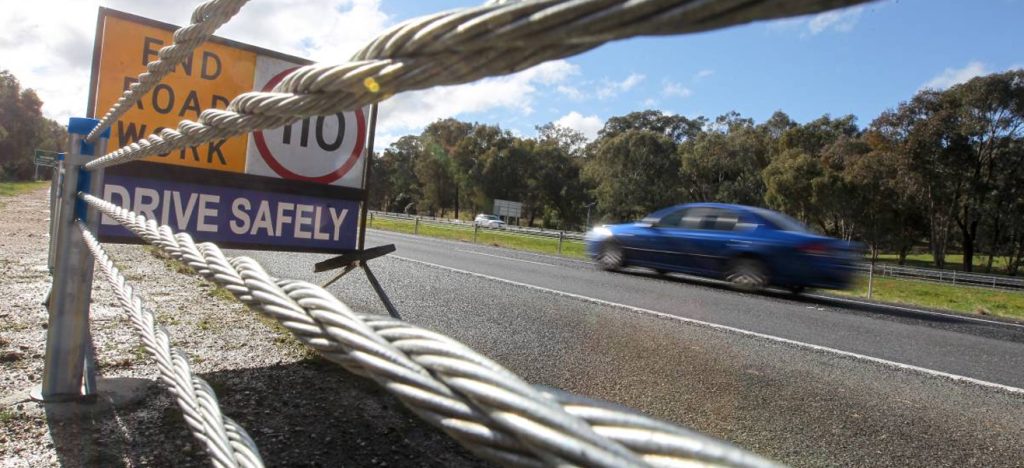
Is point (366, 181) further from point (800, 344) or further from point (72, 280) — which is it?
point (800, 344)

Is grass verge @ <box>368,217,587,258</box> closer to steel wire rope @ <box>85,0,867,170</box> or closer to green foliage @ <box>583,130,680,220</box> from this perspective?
green foliage @ <box>583,130,680,220</box>

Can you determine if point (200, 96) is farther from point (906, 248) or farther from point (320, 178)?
point (906, 248)

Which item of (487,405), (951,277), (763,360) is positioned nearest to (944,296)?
(951,277)

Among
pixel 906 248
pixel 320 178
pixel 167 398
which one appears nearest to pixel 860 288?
pixel 320 178

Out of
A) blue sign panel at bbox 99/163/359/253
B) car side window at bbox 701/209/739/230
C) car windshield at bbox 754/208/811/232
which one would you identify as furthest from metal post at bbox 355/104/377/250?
car side window at bbox 701/209/739/230

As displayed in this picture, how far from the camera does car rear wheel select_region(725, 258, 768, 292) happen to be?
8595 mm

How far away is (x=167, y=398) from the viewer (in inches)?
100

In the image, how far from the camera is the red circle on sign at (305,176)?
3.74 metres

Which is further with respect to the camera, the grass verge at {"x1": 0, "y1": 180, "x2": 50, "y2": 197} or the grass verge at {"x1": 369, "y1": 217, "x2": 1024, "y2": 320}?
the grass verge at {"x1": 0, "y1": 180, "x2": 50, "y2": 197}

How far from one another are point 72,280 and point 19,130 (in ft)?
249

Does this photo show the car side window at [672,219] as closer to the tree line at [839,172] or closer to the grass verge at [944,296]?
the grass verge at [944,296]

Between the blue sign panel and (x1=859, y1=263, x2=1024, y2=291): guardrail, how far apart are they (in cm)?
1548

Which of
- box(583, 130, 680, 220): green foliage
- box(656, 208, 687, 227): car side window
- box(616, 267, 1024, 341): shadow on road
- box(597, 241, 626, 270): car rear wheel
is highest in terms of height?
box(583, 130, 680, 220): green foliage

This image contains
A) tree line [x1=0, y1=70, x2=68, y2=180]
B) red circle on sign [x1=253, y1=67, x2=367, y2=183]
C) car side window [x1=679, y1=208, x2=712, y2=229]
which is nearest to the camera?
red circle on sign [x1=253, y1=67, x2=367, y2=183]
